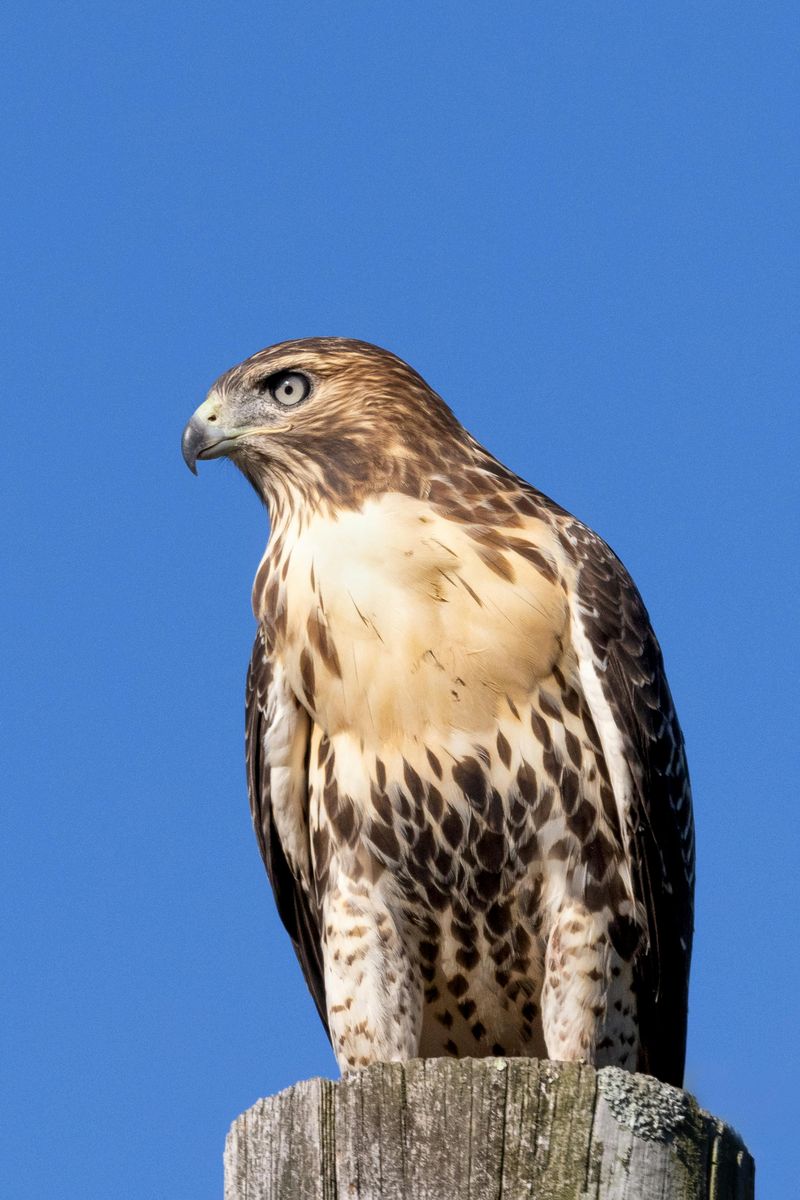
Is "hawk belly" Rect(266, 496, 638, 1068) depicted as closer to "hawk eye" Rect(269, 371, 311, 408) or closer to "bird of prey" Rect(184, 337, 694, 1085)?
"bird of prey" Rect(184, 337, 694, 1085)

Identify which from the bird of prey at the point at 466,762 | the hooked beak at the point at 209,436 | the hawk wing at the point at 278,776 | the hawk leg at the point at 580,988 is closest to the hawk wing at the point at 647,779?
the bird of prey at the point at 466,762

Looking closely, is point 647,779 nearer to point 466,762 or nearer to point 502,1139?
point 466,762

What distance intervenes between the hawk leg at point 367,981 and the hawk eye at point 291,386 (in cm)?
174

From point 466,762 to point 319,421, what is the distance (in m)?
1.42

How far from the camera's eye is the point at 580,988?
5.66 metres

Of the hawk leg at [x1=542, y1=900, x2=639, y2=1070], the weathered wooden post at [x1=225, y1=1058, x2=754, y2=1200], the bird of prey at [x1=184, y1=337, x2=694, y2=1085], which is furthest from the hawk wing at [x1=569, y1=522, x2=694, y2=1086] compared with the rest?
the weathered wooden post at [x1=225, y1=1058, x2=754, y2=1200]

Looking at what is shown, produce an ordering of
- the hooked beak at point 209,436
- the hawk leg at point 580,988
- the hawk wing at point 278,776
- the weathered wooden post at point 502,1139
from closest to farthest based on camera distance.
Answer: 1. the weathered wooden post at point 502,1139
2. the hawk leg at point 580,988
3. the hawk wing at point 278,776
4. the hooked beak at point 209,436

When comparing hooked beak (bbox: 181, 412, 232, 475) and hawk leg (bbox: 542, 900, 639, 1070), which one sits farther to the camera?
hooked beak (bbox: 181, 412, 232, 475)

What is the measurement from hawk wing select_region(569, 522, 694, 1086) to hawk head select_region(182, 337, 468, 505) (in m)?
0.69

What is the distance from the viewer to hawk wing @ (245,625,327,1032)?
610 centimetres

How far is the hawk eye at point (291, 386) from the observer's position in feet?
21.2

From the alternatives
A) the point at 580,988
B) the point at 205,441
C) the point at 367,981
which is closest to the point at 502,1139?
the point at 580,988

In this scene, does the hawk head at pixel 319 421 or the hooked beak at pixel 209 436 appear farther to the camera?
the hooked beak at pixel 209 436

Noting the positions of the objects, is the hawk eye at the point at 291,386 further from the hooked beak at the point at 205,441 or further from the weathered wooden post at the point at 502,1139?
the weathered wooden post at the point at 502,1139
